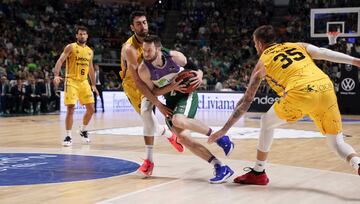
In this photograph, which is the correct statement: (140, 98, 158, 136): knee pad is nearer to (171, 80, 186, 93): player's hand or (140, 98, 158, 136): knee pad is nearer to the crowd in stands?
(171, 80, 186, 93): player's hand

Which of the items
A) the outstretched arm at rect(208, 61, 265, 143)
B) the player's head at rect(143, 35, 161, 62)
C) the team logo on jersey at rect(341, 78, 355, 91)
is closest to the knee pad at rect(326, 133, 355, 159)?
the outstretched arm at rect(208, 61, 265, 143)

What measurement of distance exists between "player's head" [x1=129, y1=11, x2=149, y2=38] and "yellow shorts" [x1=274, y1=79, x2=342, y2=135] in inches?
88.5

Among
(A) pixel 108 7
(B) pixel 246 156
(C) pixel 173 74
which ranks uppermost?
(A) pixel 108 7

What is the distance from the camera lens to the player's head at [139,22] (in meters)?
6.57

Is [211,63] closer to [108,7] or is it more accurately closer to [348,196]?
[108,7]

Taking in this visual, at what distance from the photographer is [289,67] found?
5.14 meters

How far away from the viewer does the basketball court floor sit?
16.2ft

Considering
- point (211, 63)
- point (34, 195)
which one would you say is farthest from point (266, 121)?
point (211, 63)

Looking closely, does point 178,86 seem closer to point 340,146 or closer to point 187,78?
point 187,78

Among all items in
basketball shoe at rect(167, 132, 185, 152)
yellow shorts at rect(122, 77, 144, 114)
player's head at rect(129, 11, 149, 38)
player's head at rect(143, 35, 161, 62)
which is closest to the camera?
player's head at rect(143, 35, 161, 62)

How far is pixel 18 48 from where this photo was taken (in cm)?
2148

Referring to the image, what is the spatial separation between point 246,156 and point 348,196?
290cm

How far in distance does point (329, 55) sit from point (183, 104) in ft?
5.20

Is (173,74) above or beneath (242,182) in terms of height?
above
